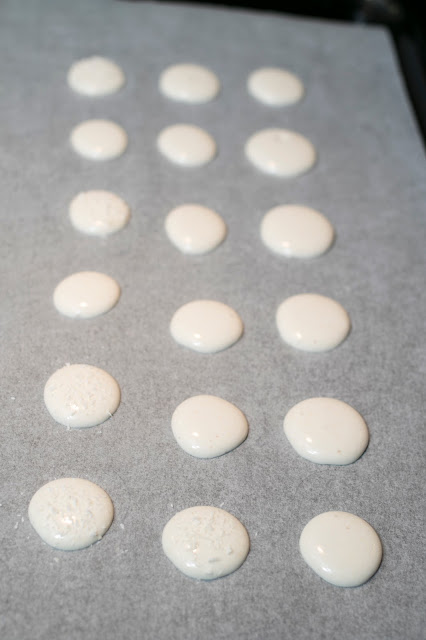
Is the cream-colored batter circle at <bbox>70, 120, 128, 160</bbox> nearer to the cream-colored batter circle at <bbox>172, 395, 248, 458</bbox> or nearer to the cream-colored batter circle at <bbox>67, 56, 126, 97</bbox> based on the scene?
the cream-colored batter circle at <bbox>67, 56, 126, 97</bbox>

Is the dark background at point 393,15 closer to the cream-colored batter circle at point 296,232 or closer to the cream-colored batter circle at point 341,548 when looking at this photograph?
the cream-colored batter circle at point 296,232

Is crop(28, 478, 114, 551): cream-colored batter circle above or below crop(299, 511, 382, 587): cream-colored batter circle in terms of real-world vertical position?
below

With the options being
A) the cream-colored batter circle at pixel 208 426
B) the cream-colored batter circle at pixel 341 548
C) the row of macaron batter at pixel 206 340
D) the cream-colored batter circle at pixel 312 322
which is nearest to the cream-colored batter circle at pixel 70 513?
the row of macaron batter at pixel 206 340

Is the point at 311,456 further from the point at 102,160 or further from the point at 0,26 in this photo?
the point at 0,26

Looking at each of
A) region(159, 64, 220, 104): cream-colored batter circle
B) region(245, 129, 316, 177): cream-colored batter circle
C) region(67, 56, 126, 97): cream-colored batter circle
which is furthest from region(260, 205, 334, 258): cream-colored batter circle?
region(67, 56, 126, 97): cream-colored batter circle

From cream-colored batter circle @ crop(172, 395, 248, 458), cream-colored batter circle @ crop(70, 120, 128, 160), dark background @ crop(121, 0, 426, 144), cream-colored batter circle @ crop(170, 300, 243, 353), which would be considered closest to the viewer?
cream-colored batter circle @ crop(172, 395, 248, 458)

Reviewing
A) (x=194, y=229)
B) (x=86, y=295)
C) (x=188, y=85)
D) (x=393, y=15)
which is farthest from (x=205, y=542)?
(x=393, y=15)

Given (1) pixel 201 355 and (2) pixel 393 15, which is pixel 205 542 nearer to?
(1) pixel 201 355
